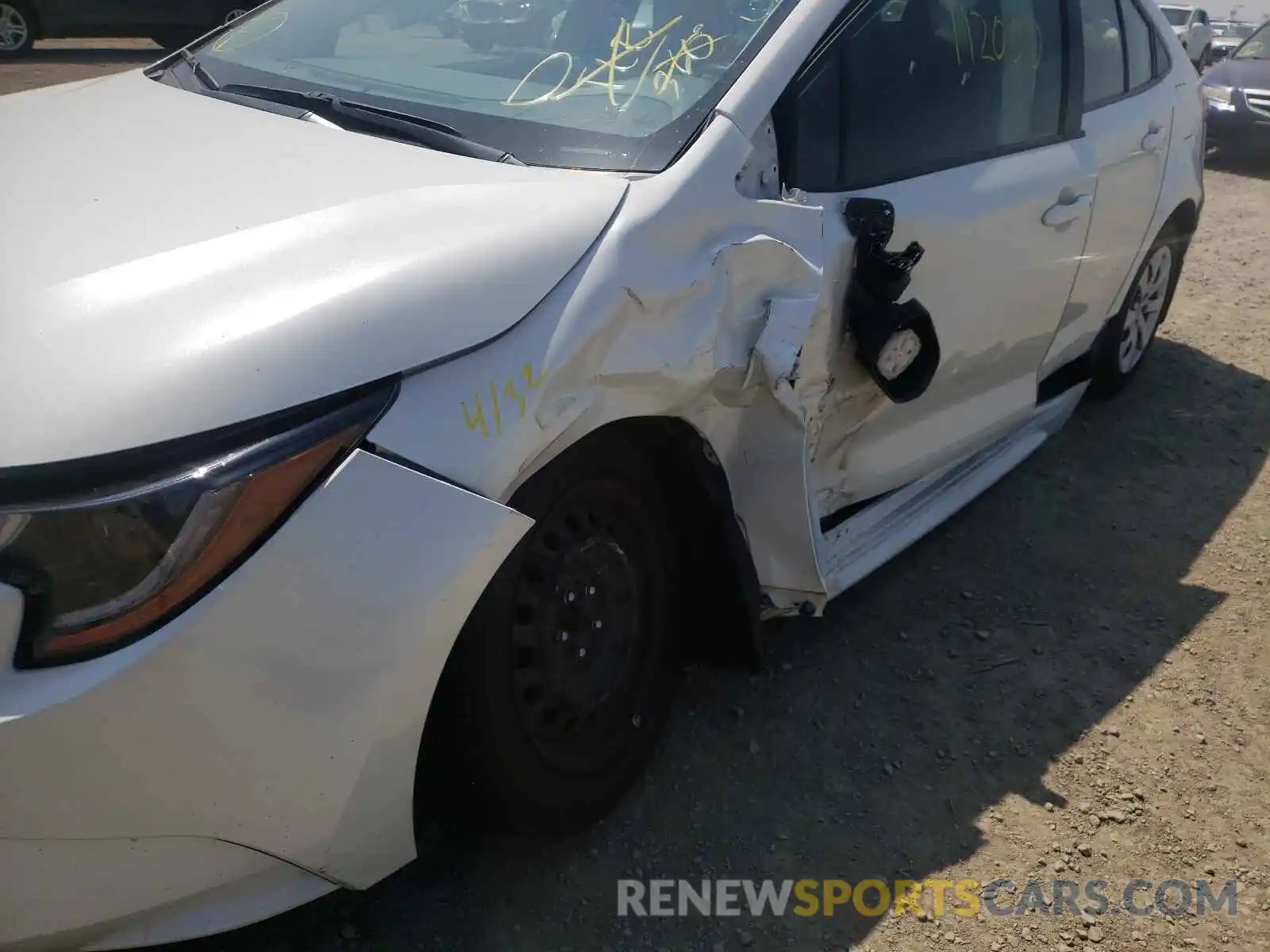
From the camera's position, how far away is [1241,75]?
34.3 feet

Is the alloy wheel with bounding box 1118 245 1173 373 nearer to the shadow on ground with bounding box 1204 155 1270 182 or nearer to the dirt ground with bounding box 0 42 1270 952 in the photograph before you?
the dirt ground with bounding box 0 42 1270 952

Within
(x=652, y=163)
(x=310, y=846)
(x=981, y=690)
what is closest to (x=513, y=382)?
(x=652, y=163)

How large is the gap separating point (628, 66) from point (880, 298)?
A: 74 cm

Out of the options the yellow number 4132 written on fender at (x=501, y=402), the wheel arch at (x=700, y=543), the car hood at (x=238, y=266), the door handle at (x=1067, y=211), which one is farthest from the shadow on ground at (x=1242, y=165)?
the yellow number 4132 written on fender at (x=501, y=402)

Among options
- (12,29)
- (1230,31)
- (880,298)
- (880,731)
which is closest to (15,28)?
(12,29)

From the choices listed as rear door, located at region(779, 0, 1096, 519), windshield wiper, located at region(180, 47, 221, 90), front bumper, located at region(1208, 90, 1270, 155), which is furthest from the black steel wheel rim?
front bumper, located at region(1208, 90, 1270, 155)

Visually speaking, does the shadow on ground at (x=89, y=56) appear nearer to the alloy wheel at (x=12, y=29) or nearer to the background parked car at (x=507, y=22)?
the alloy wheel at (x=12, y=29)

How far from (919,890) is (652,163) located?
155 centimetres

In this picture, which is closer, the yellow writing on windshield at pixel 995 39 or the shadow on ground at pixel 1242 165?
the yellow writing on windshield at pixel 995 39

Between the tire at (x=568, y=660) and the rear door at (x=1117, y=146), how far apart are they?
6.65ft

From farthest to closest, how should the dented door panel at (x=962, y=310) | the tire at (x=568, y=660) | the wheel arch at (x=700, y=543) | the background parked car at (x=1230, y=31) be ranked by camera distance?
1. the background parked car at (x=1230, y=31)
2. the dented door panel at (x=962, y=310)
3. the wheel arch at (x=700, y=543)
4. the tire at (x=568, y=660)

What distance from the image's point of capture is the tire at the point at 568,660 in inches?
73.9

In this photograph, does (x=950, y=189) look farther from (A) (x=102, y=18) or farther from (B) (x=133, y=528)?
(A) (x=102, y=18)

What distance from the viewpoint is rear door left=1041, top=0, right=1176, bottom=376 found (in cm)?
353
